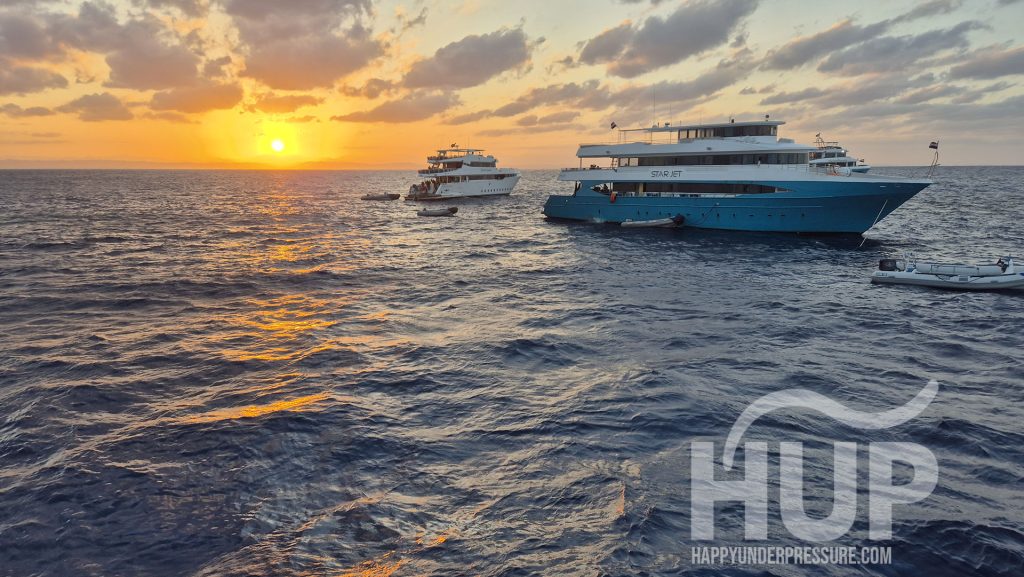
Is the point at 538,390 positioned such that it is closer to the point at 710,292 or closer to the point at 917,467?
the point at 917,467

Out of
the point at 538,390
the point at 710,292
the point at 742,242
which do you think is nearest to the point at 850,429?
the point at 538,390

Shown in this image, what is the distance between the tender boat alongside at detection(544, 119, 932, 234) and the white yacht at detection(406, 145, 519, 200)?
44.7 meters

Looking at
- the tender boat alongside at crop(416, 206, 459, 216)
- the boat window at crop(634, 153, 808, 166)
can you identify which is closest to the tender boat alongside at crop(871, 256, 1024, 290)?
the boat window at crop(634, 153, 808, 166)

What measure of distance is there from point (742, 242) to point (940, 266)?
15786mm

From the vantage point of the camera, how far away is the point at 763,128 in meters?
48.3

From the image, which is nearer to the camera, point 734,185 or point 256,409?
point 256,409

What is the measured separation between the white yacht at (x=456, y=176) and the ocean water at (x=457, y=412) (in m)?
66.6

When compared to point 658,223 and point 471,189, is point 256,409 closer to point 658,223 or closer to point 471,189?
point 658,223

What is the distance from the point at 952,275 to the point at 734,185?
20911mm

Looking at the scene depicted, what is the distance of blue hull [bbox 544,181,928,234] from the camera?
42188 millimetres

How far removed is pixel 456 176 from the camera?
98.8m

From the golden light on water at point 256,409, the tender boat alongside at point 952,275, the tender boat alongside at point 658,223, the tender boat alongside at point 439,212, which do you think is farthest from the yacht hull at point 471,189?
the golden light on water at point 256,409

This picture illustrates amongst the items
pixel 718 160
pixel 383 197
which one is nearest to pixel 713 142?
pixel 718 160

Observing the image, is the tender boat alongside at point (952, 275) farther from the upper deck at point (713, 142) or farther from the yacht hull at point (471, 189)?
the yacht hull at point (471, 189)
